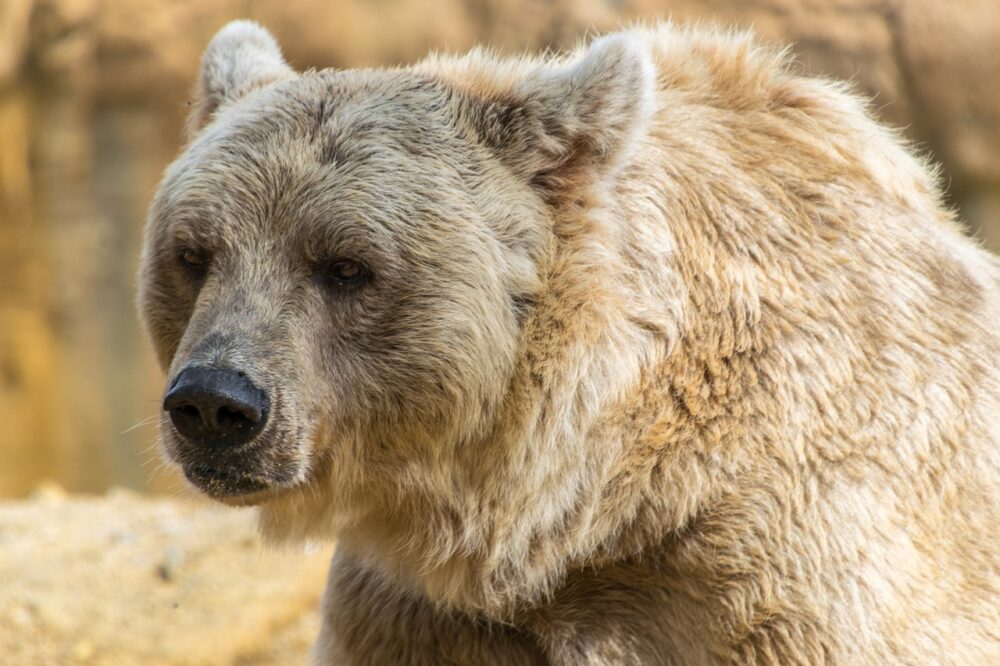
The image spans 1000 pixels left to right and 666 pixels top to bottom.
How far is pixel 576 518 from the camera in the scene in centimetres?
354

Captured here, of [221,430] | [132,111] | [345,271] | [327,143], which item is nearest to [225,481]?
[221,430]

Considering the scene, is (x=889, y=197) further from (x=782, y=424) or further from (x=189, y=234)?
(x=189, y=234)

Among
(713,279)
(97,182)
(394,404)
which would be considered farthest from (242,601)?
(97,182)

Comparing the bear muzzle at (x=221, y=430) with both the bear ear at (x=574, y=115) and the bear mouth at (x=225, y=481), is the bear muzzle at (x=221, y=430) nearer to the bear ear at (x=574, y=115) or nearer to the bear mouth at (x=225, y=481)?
the bear mouth at (x=225, y=481)

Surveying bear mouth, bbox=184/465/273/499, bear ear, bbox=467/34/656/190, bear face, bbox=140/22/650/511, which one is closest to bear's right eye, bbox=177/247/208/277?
bear face, bbox=140/22/650/511

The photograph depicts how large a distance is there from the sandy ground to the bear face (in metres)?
2.36

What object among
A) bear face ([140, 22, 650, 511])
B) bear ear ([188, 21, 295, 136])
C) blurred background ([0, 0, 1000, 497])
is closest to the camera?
bear face ([140, 22, 650, 511])

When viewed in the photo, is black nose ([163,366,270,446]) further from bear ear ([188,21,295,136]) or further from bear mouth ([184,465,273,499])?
bear ear ([188,21,295,136])

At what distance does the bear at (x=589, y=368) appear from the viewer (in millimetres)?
3420

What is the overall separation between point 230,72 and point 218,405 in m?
1.30

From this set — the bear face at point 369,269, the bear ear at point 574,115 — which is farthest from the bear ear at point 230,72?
the bear ear at point 574,115

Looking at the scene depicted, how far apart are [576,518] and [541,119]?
1.09 meters

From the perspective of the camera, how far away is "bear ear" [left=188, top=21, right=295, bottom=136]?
4043 millimetres

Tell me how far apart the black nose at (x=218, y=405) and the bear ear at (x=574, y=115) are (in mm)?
967
